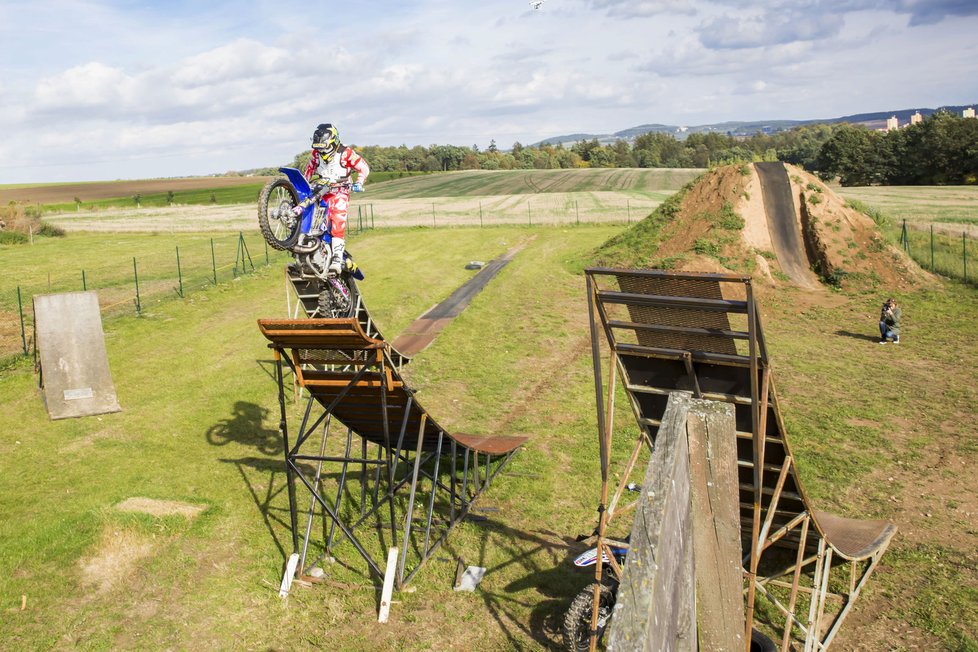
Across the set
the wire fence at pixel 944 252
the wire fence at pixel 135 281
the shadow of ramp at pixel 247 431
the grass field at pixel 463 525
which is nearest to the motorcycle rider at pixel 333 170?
the shadow of ramp at pixel 247 431

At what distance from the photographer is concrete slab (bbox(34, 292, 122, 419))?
15.9 meters

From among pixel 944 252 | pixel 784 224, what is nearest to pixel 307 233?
pixel 784 224

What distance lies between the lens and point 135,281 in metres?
27.4

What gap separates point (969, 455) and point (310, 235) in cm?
1153

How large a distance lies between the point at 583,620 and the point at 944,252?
29067mm

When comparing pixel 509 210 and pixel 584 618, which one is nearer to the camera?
pixel 584 618

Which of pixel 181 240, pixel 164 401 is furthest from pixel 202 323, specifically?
pixel 181 240

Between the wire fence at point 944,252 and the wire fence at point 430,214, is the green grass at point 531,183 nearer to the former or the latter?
the wire fence at point 430,214

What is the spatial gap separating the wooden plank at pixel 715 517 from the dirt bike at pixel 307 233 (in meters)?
9.99

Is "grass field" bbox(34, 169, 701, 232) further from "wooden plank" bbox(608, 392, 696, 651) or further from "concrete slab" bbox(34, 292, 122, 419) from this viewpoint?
"wooden plank" bbox(608, 392, 696, 651)

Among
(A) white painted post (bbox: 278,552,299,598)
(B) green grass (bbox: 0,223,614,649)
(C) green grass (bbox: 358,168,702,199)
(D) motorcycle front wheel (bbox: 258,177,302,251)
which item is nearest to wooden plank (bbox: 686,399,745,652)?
(B) green grass (bbox: 0,223,614,649)

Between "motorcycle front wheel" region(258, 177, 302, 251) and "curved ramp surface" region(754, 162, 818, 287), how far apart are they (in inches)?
797

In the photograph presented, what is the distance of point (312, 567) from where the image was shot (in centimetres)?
961

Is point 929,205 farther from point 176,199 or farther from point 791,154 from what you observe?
point 176,199
